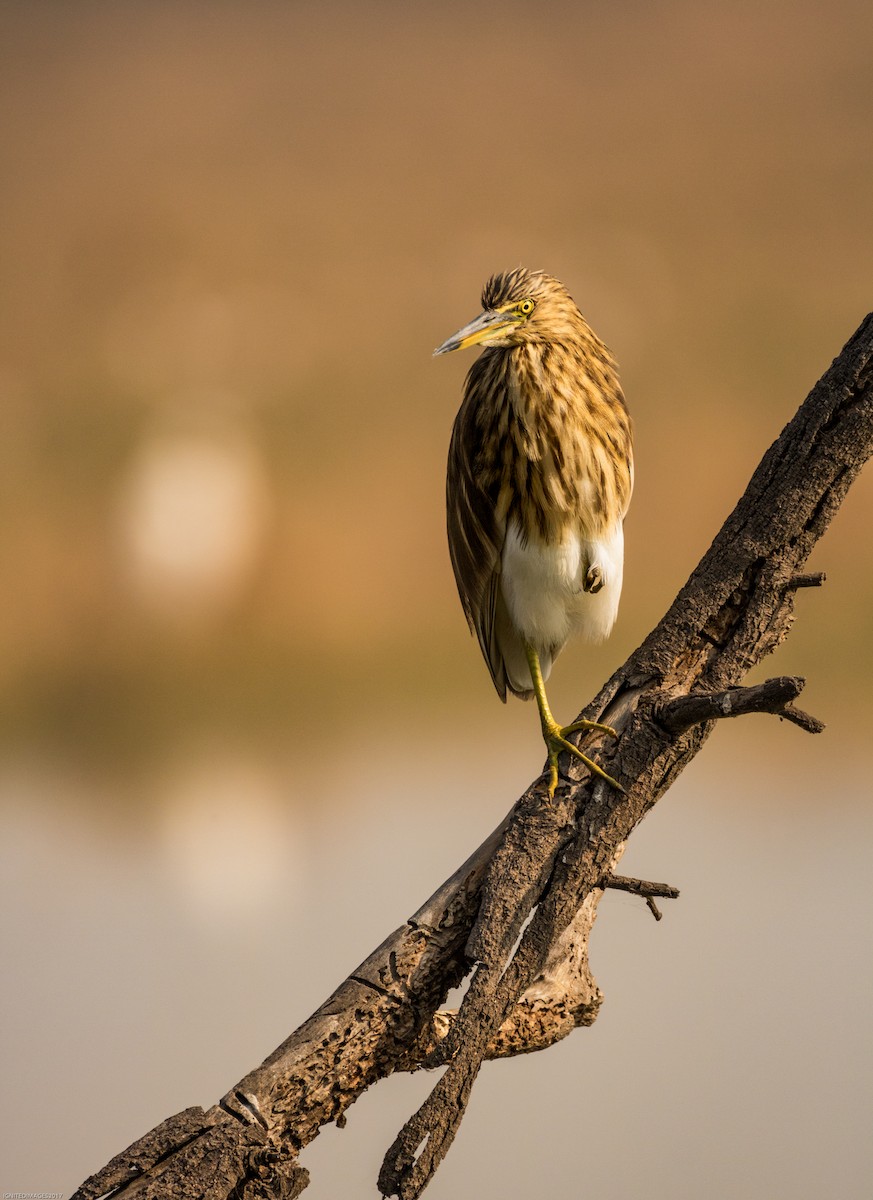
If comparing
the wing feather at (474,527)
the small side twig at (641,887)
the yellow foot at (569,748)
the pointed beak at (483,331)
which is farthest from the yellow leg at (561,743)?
the pointed beak at (483,331)

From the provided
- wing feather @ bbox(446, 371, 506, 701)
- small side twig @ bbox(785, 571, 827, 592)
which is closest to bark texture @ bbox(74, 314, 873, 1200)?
small side twig @ bbox(785, 571, 827, 592)

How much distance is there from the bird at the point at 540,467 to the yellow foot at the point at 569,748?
0.38ft

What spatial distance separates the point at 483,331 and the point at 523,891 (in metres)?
0.74

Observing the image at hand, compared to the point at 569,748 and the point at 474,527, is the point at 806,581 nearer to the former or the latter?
the point at 569,748

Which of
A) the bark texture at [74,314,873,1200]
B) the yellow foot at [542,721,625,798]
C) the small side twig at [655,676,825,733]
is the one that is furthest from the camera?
the yellow foot at [542,721,625,798]

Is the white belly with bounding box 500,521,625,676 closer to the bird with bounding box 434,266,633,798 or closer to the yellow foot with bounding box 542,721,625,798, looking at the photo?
the bird with bounding box 434,266,633,798

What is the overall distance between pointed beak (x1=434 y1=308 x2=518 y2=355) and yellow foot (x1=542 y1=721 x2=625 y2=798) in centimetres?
52

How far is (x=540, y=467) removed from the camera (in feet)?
5.20

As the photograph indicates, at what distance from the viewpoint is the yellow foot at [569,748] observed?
4.49 ft

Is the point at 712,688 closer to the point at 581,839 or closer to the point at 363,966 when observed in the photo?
the point at 581,839

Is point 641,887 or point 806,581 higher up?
point 806,581

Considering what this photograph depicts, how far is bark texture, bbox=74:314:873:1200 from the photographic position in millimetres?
1205

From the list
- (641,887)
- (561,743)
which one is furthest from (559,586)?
(641,887)

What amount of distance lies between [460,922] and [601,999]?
32 centimetres
